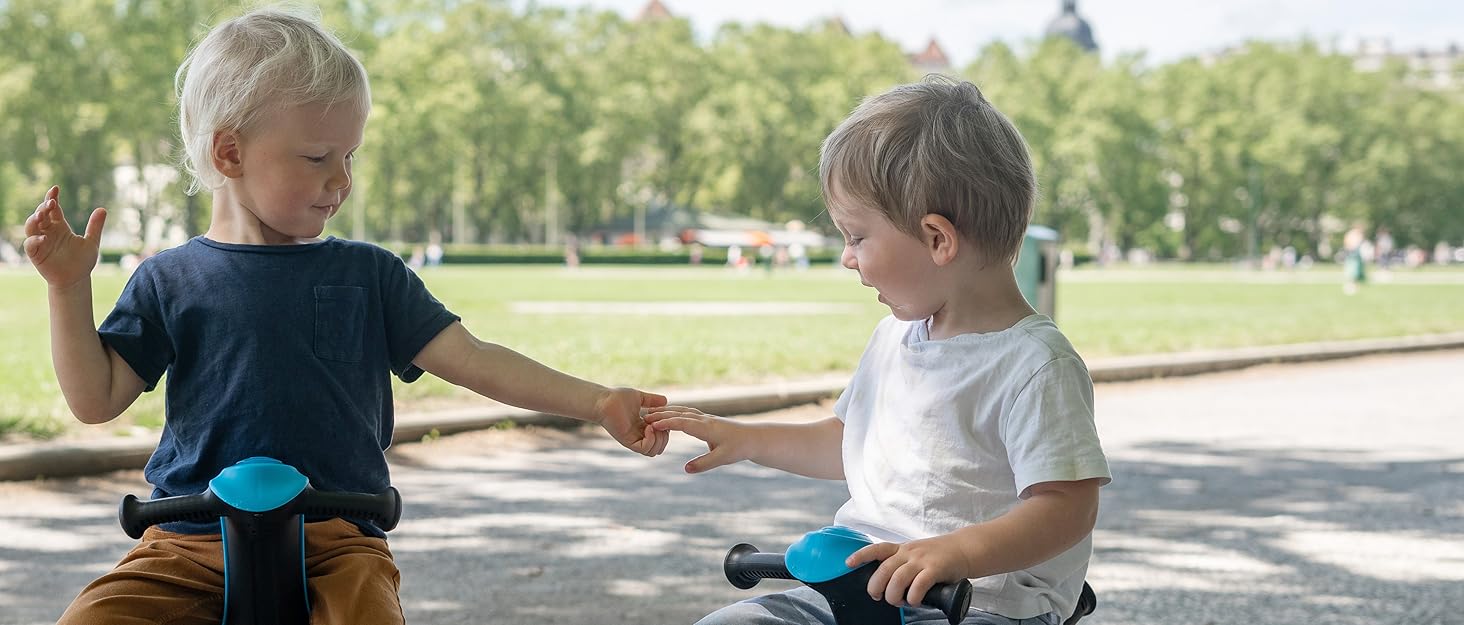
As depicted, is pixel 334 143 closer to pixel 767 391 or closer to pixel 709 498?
pixel 709 498

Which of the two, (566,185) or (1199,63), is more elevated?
(1199,63)

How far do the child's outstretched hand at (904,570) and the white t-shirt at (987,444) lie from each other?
23cm

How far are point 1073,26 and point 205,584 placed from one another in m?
144

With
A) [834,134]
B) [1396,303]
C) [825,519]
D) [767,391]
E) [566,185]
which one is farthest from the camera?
[566,185]

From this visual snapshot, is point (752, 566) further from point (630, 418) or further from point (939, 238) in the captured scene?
point (630, 418)

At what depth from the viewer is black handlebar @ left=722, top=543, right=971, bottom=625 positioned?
1638mm

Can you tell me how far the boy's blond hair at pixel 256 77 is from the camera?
2.19 metres

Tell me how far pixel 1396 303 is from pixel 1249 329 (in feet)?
28.7

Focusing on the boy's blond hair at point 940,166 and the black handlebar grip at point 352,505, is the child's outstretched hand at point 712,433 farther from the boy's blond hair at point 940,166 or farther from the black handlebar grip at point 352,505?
the black handlebar grip at point 352,505

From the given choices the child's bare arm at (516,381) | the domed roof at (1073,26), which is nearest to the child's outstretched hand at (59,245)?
the child's bare arm at (516,381)

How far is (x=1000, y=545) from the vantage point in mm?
1913

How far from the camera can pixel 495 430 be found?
709 centimetres

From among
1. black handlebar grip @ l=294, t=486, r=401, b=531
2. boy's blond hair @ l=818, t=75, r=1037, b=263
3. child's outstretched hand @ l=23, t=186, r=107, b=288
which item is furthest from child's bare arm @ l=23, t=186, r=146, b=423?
boy's blond hair @ l=818, t=75, r=1037, b=263

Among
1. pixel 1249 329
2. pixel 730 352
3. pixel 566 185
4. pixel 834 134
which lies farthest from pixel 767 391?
pixel 566 185
